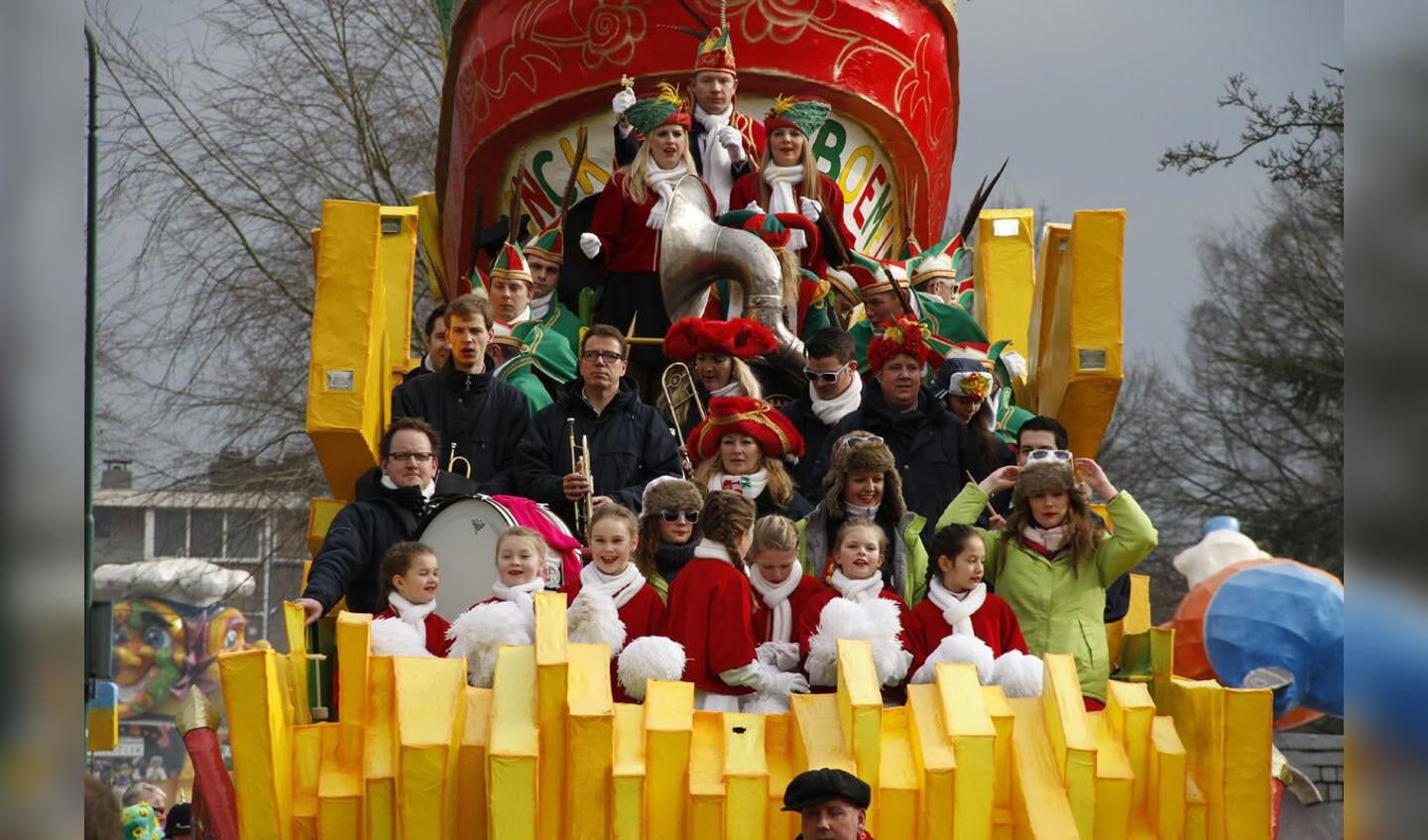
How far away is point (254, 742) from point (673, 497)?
164 centimetres

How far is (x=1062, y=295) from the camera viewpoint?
8.92 metres

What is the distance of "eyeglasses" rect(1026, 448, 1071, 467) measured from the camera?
21.0 feet

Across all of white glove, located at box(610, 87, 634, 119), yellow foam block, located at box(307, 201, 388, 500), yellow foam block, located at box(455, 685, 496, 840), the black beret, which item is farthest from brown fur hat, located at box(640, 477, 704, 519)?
white glove, located at box(610, 87, 634, 119)

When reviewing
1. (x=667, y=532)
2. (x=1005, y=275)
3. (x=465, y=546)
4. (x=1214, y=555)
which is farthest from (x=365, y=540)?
(x=1214, y=555)

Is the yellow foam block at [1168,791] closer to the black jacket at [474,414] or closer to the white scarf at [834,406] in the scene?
the white scarf at [834,406]

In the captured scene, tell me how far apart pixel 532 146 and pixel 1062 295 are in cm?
369

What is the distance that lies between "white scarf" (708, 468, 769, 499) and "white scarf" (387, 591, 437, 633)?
52.1 inches

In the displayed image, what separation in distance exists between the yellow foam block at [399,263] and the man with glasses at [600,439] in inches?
95.8

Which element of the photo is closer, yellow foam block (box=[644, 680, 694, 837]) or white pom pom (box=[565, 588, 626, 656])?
yellow foam block (box=[644, 680, 694, 837])

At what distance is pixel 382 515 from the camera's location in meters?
6.68

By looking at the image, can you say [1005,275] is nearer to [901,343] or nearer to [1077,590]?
[901,343]

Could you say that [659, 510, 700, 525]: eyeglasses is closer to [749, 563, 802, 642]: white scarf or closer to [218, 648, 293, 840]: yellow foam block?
[749, 563, 802, 642]: white scarf

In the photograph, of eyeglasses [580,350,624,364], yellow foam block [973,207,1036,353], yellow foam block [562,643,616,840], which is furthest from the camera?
yellow foam block [973,207,1036,353]

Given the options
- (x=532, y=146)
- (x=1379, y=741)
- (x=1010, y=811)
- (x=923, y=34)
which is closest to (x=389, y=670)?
(x=1010, y=811)
